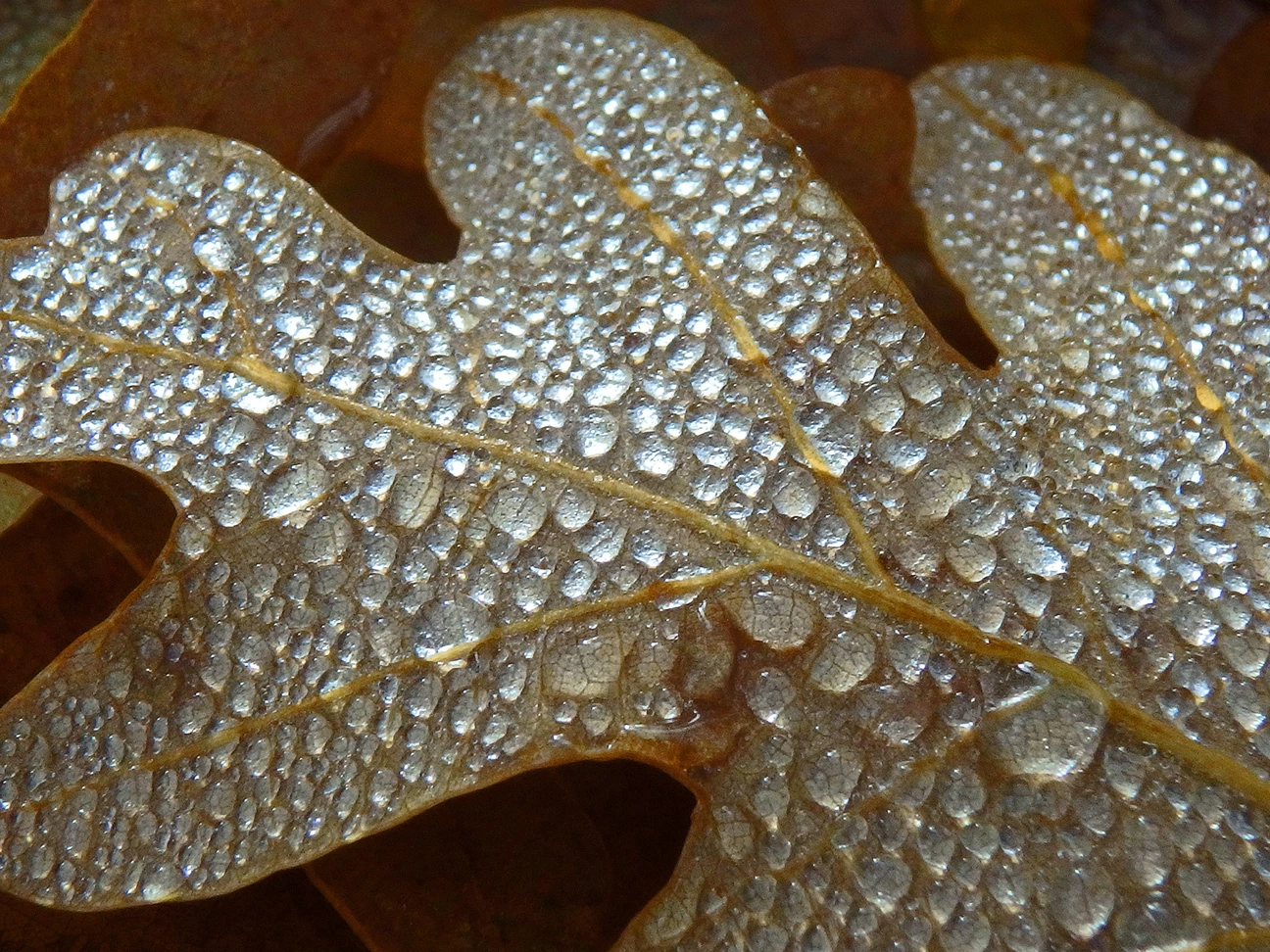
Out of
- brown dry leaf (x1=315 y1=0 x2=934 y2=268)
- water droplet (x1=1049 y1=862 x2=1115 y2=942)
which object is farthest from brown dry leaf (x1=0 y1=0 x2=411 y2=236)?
water droplet (x1=1049 y1=862 x2=1115 y2=942)

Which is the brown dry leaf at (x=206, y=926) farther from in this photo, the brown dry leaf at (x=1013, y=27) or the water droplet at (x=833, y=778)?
the brown dry leaf at (x=1013, y=27)

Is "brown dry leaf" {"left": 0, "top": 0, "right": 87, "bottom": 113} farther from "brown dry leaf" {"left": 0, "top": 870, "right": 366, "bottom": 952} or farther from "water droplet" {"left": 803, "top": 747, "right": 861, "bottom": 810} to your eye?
"water droplet" {"left": 803, "top": 747, "right": 861, "bottom": 810}

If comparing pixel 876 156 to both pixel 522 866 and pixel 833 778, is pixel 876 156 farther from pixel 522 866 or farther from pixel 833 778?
pixel 522 866

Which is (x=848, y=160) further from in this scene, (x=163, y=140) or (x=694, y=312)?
(x=163, y=140)

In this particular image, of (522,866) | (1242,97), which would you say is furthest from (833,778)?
(1242,97)

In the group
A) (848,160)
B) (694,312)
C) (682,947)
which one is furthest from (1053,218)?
(682,947)

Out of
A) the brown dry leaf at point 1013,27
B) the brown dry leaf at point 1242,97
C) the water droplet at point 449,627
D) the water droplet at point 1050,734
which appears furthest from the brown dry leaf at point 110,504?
the brown dry leaf at point 1242,97
